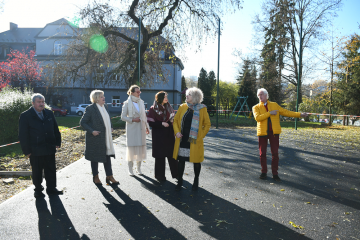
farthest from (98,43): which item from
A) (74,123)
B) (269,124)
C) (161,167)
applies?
(269,124)

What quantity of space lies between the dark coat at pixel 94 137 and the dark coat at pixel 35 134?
2.24 feet

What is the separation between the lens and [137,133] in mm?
6156

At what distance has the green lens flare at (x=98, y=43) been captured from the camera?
15.8m

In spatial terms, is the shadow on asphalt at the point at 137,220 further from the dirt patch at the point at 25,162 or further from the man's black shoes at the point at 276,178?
the man's black shoes at the point at 276,178

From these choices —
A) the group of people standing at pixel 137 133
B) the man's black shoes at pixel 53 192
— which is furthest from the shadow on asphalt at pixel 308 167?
the man's black shoes at pixel 53 192

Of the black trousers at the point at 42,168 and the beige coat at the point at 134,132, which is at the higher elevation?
the beige coat at the point at 134,132

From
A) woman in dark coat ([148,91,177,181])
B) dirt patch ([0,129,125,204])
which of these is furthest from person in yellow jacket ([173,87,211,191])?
dirt patch ([0,129,125,204])

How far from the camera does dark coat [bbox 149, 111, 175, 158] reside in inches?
224

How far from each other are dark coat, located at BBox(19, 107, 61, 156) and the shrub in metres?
7.23

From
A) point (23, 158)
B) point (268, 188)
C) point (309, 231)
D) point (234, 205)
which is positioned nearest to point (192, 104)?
point (234, 205)

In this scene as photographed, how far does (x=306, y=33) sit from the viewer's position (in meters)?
27.6

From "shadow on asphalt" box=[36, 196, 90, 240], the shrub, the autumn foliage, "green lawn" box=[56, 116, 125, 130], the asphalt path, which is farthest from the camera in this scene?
the autumn foliage

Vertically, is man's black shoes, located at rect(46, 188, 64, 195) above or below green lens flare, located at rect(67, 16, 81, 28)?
below

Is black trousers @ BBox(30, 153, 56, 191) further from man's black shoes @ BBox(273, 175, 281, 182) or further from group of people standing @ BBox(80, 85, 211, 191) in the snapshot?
man's black shoes @ BBox(273, 175, 281, 182)
